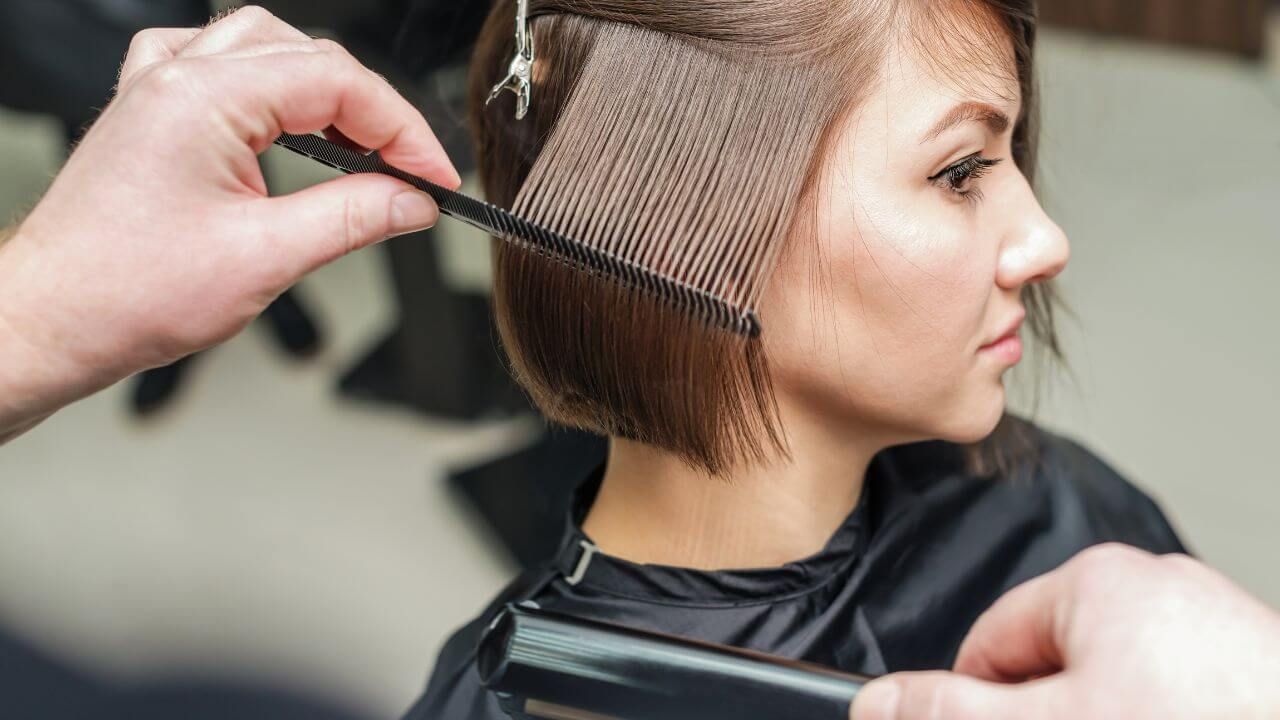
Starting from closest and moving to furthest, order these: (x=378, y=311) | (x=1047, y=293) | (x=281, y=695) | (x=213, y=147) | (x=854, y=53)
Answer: (x=281, y=695) → (x=213, y=147) → (x=854, y=53) → (x=1047, y=293) → (x=378, y=311)

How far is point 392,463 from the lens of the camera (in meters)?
2.00

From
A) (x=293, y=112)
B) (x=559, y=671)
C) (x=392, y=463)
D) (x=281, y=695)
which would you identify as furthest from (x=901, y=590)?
(x=392, y=463)

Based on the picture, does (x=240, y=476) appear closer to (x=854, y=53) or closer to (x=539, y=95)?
(x=539, y=95)

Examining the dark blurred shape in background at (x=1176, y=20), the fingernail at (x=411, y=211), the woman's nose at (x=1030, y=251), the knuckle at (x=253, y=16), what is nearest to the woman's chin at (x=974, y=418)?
the woman's nose at (x=1030, y=251)

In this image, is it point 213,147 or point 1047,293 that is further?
point 1047,293

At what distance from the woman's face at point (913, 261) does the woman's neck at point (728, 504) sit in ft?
0.20

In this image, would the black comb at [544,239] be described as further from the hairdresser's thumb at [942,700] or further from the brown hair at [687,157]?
the hairdresser's thumb at [942,700]

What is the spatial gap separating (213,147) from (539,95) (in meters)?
0.33

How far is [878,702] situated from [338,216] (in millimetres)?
402

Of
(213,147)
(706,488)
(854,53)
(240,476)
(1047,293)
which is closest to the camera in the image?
(213,147)

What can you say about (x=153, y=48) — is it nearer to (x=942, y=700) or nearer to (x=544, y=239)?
(x=544, y=239)

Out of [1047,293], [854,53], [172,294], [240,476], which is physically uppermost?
[854,53]

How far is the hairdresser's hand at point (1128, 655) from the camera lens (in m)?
0.51

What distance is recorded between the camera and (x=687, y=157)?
0.83 meters
